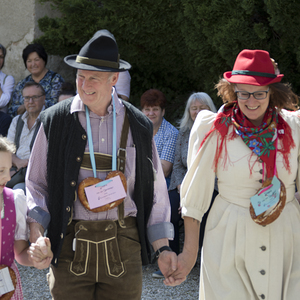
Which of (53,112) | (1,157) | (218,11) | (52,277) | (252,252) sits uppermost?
(218,11)

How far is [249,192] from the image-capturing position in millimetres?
2602

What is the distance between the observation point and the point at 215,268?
2617mm

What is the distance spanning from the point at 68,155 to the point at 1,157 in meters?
0.37

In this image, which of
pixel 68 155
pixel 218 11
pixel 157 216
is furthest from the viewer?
pixel 218 11

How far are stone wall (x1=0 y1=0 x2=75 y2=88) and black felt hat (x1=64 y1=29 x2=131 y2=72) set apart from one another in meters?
4.80

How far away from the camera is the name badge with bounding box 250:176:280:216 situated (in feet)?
8.12

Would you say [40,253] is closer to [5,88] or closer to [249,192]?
[249,192]

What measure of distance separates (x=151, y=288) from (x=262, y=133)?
8.68ft

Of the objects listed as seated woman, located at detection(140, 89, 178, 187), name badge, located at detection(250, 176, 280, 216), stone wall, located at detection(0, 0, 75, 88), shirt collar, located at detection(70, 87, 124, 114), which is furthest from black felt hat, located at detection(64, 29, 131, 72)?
stone wall, located at detection(0, 0, 75, 88)

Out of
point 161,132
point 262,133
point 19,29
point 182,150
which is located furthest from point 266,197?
point 19,29

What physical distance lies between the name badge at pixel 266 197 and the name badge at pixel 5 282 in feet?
4.51

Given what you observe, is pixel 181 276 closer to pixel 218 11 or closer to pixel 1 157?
pixel 1 157

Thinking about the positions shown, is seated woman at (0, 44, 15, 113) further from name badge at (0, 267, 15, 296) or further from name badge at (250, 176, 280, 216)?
name badge at (250, 176, 280, 216)

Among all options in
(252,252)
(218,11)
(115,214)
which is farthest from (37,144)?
(218,11)
